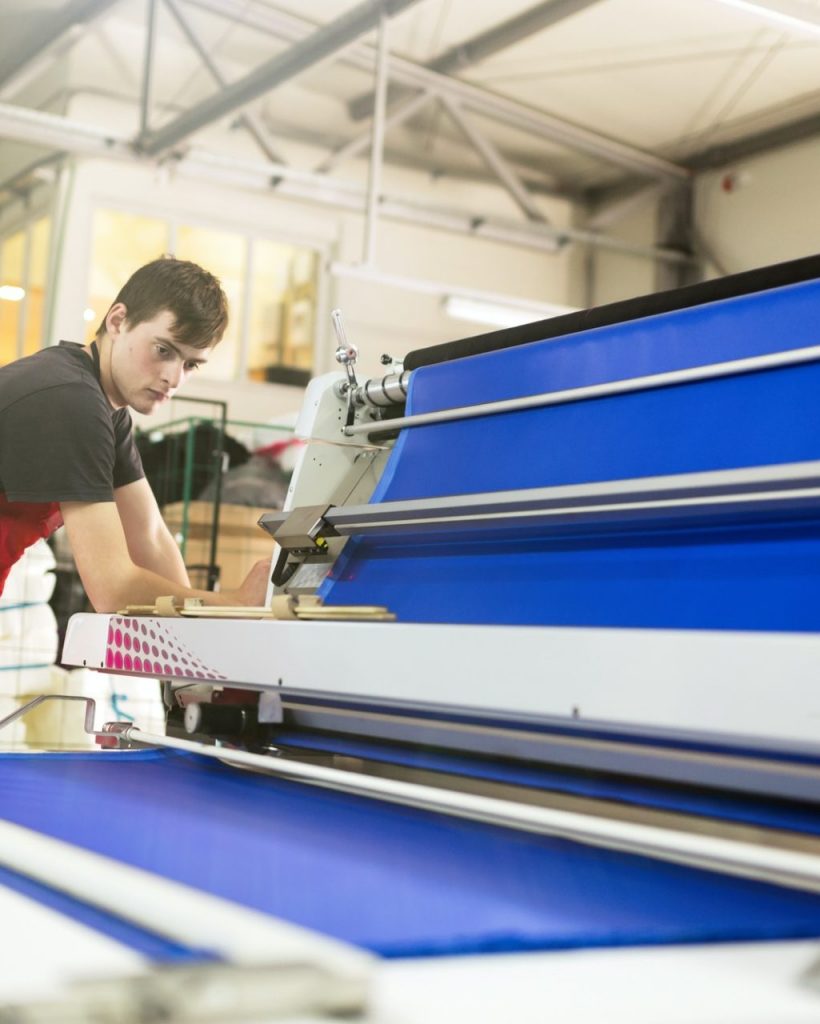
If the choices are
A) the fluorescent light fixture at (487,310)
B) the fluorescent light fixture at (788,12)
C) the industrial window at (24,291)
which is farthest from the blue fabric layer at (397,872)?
the industrial window at (24,291)

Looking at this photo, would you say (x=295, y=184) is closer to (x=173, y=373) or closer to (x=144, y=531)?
(x=144, y=531)

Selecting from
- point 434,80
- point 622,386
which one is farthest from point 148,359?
point 434,80

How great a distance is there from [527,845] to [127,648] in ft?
3.07

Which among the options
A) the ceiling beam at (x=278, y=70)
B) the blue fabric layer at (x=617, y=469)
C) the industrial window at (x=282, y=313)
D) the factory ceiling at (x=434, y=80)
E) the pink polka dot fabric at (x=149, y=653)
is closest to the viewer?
the blue fabric layer at (x=617, y=469)

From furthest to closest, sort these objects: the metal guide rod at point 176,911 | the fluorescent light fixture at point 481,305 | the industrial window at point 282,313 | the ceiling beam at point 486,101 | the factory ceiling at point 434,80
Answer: the industrial window at point 282,313, the fluorescent light fixture at point 481,305, the ceiling beam at point 486,101, the factory ceiling at point 434,80, the metal guide rod at point 176,911

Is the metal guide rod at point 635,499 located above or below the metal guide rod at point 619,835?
above

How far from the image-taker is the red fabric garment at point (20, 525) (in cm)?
236

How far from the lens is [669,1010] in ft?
2.74

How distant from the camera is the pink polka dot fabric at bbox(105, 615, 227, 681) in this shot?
77.9 inches

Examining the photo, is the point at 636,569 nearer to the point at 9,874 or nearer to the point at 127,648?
the point at 9,874

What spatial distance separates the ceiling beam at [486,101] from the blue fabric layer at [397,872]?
21.1 feet

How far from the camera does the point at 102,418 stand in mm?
2285

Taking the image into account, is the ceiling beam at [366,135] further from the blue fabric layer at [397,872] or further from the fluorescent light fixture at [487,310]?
the blue fabric layer at [397,872]

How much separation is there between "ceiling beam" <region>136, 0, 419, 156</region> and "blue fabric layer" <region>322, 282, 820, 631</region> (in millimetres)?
4560
